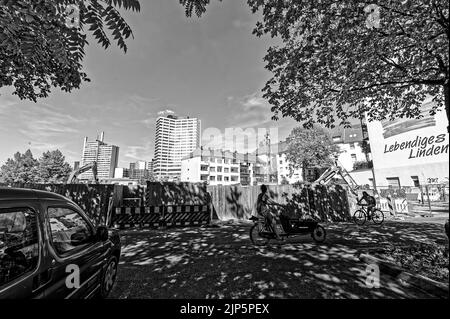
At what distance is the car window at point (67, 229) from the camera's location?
96.1 inches

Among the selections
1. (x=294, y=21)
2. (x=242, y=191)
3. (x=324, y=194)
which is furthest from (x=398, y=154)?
(x=294, y=21)

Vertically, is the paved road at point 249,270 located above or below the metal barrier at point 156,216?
below

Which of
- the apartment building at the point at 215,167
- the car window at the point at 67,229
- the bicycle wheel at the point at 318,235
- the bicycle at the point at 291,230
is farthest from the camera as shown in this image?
the apartment building at the point at 215,167

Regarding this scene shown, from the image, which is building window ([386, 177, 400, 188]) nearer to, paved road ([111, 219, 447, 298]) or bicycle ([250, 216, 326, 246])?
paved road ([111, 219, 447, 298])

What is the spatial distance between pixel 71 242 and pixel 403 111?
33.3 ft

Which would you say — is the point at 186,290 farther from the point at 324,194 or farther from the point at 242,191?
the point at 324,194

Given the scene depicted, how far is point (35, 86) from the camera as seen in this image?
6.44 meters

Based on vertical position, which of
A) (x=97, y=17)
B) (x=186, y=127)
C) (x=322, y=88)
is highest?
(x=186, y=127)

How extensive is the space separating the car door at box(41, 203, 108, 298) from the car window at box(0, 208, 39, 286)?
0.18 meters

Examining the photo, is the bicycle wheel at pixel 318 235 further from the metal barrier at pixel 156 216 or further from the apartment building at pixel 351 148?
the apartment building at pixel 351 148

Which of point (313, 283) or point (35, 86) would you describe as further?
point (35, 86)

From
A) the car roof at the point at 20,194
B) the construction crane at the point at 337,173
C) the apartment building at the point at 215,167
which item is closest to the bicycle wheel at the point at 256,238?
the car roof at the point at 20,194

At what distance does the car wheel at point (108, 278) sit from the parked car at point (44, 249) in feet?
0.91

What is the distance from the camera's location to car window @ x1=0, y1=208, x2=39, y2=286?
1.89 meters
